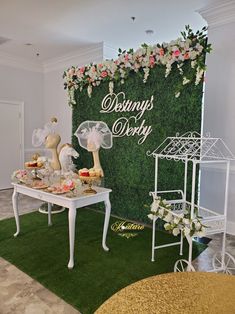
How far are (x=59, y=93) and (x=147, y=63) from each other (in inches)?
140

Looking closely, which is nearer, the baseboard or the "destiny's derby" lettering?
the baseboard

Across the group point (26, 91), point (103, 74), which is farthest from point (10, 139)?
point (103, 74)

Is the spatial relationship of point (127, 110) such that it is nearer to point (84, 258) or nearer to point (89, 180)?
point (89, 180)

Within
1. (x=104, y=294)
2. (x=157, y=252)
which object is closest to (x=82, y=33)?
(x=157, y=252)

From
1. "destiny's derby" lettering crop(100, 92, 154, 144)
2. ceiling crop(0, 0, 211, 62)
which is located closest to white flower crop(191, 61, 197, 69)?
"destiny's derby" lettering crop(100, 92, 154, 144)

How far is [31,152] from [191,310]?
6693 mm

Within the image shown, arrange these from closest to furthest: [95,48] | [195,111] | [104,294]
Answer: [104,294]
[195,111]
[95,48]

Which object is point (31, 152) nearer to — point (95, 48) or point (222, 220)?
point (95, 48)

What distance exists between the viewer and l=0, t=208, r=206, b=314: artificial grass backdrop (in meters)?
2.39

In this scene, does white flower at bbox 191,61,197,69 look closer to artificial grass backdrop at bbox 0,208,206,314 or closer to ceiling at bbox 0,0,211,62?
ceiling at bbox 0,0,211,62

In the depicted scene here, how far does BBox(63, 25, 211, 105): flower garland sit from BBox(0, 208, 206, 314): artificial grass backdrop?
2094 mm

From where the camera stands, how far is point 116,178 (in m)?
4.41

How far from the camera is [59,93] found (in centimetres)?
673

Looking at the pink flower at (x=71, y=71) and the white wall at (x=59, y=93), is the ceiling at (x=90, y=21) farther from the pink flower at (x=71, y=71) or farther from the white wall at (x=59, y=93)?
the pink flower at (x=71, y=71)
